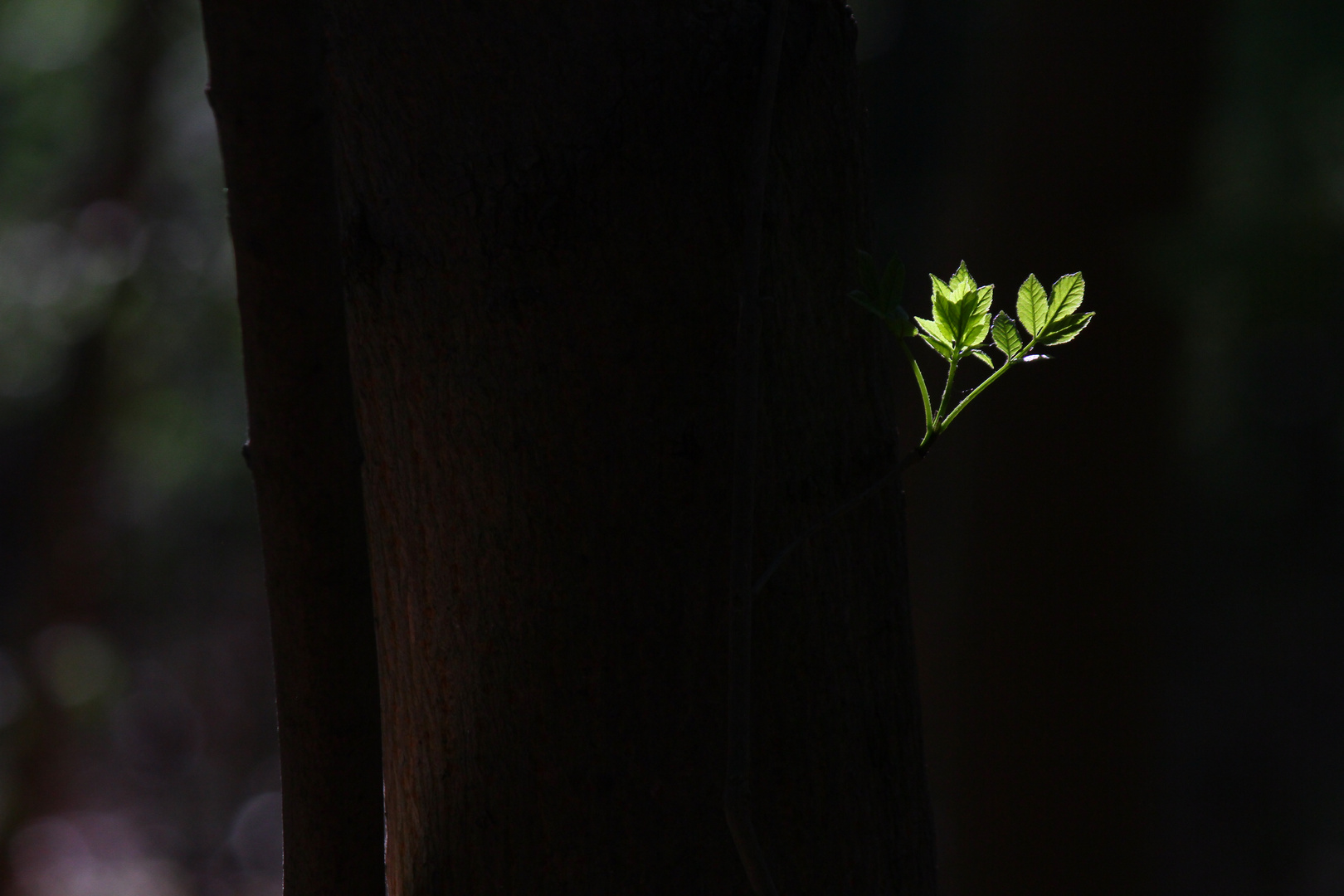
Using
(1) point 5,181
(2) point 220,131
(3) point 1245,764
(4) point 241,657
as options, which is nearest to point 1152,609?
(2) point 220,131

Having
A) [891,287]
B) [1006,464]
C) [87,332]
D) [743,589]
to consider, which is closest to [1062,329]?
[891,287]

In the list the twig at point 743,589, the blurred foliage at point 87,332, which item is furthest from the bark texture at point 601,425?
the blurred foliage at point 87,332

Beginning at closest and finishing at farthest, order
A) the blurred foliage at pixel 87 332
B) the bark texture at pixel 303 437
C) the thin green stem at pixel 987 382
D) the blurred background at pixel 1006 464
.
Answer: the bark texture at pixel 303 437
the thin green stem at pixel 987 382
the blurred background at pixel 1006 464
the blurred foliage at pixel 87 332

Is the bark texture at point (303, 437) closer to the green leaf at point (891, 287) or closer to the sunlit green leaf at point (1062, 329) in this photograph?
the green leaf at point (891, 287)

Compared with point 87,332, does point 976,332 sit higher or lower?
lower

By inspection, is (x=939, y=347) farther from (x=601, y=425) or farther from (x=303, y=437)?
(x=303, y=437)

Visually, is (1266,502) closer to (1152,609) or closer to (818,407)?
Result: (1152,609)
